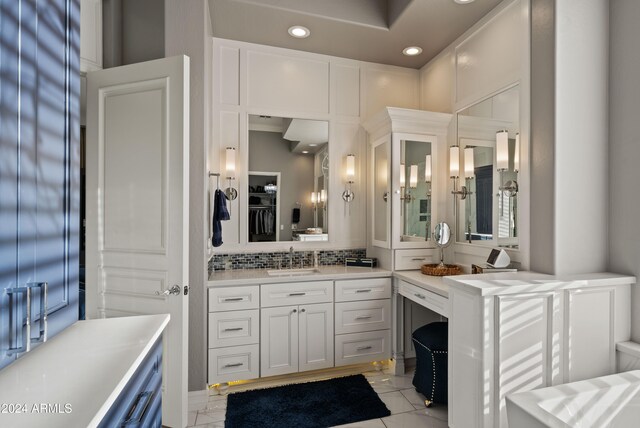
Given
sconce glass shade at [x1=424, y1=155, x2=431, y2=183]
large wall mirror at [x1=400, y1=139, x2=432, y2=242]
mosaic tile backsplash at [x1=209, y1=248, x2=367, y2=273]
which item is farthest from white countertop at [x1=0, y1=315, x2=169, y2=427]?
sconce glass shade at [x1=424, y1=155, x2=431, y2=183]

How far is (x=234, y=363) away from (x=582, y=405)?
2.09 m

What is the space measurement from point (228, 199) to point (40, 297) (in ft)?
6.20

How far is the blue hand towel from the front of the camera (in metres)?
2.63

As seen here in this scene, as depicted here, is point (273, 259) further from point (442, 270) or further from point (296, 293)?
point (442, 270)

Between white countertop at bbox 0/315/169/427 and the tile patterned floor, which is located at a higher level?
white countertop at bbox 0/315/169/427

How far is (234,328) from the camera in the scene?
2.49 metres

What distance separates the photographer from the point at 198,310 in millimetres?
2283

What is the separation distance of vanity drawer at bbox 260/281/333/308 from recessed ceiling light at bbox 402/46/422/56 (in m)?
2.22

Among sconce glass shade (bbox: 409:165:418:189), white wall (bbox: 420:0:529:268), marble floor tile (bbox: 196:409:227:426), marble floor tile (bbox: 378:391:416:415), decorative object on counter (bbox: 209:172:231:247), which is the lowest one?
marble floor tile (bbox: 196:409:227:426)

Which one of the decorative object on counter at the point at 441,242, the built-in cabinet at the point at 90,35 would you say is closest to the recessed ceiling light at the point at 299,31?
the built-in cabinet at the point at 90,35

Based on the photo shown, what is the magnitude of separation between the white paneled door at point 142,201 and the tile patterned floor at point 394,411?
28 centimetres

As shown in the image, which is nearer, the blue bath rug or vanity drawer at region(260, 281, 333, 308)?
the blue bath rug

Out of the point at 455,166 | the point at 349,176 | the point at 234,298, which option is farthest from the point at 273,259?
the point at 455,166

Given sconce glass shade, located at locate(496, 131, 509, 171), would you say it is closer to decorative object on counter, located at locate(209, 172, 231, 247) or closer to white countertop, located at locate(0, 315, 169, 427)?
decorative object on counter, located at locate(209, 172, 231, 247)
